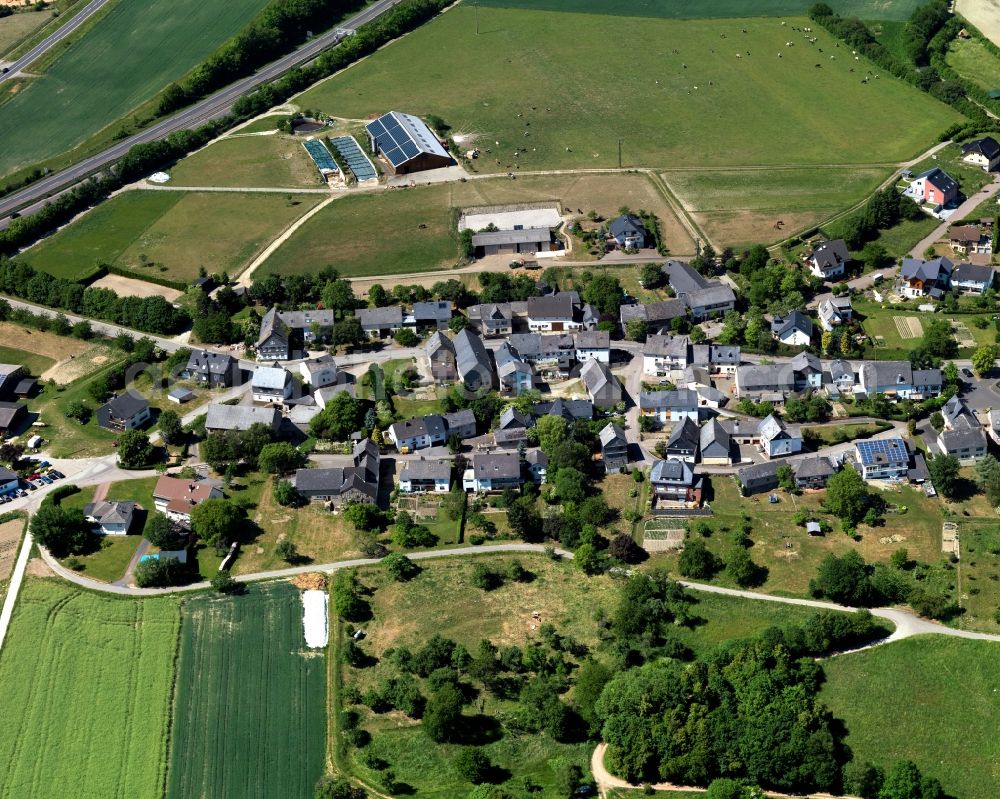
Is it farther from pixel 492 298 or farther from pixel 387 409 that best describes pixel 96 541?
pixel 492 298

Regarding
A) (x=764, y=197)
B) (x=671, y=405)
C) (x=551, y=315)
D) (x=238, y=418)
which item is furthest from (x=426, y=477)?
(x=764, y=197)

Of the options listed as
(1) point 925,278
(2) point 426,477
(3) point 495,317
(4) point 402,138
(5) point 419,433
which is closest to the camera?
(2) point 426,477

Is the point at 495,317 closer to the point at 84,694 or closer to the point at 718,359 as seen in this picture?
the point at 718,359

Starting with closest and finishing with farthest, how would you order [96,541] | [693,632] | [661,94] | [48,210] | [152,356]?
[693,632], [96,541], [152,356], [48,210], [661,94]

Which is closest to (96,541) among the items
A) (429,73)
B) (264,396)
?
(264,396)

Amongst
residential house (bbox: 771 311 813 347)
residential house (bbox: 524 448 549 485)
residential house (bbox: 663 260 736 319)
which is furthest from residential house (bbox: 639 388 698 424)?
residential house (bbox: 663 260 736 319)

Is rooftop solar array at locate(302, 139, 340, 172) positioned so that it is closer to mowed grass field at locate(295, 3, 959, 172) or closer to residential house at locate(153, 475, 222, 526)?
mowed grass field at locate(295, 3, 959, 172)
